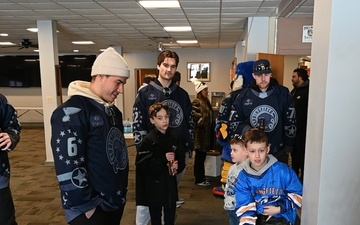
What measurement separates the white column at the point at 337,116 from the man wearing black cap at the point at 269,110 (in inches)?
47.3

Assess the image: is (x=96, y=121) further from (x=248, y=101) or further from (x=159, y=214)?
(x=248, y=101)

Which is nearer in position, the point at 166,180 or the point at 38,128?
the point at 166,180

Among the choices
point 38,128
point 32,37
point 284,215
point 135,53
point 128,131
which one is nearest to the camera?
point 284,215

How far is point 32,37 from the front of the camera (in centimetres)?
702

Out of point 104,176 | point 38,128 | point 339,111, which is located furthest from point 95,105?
point 38,128

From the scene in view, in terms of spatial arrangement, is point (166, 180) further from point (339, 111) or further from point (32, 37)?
point (32, 37)

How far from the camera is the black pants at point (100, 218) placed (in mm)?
1353

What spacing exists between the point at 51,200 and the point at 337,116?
3.43 metres

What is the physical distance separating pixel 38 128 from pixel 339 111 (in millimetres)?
10060

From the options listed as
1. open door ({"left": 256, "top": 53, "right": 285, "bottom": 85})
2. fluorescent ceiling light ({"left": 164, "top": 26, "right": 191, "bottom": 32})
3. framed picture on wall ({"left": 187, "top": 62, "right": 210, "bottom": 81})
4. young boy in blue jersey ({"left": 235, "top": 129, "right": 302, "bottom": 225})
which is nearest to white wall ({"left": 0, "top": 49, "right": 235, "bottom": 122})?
framed picture on wall ({"left": 187, "top": 62, "right": 210, "bottom": 81})

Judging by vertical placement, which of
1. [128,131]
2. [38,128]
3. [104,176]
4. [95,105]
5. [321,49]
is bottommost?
[38,128]

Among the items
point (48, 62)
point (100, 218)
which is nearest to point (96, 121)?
point (100, 218)

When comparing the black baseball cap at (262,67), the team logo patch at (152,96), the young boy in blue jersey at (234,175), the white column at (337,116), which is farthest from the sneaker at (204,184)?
the white column at (337,116)

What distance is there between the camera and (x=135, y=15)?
4.54m
